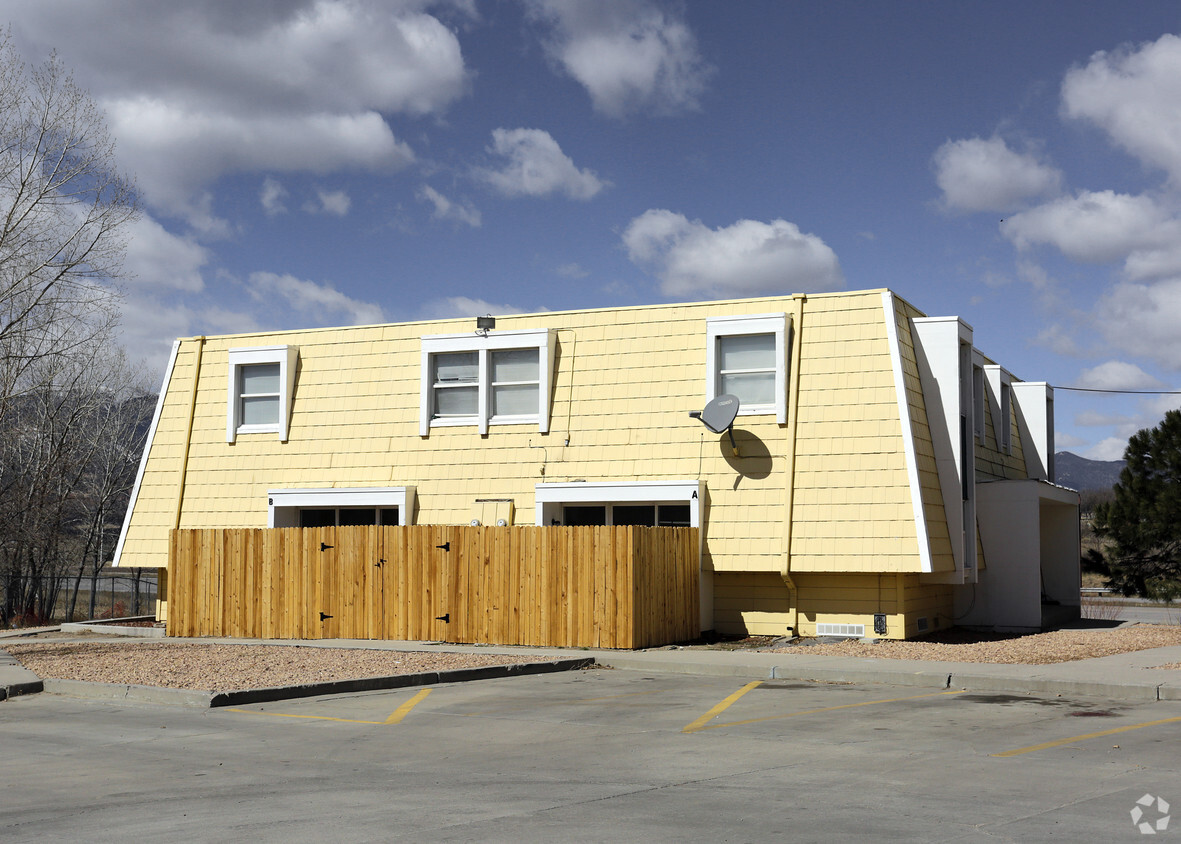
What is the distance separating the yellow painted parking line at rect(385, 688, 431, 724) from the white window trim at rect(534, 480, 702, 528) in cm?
729

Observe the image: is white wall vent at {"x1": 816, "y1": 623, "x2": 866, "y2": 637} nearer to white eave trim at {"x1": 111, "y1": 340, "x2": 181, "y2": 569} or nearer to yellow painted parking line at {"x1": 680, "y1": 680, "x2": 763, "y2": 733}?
yellow painted parking line at {"x1": 680, "y1": 680, "x2": 763, "y2": 733}

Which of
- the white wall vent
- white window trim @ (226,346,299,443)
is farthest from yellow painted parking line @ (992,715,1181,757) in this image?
white window trim @ (226,346,299,443)

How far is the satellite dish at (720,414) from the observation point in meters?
19.5

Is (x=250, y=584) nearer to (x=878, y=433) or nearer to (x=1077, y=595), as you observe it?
(x=878, y=433)

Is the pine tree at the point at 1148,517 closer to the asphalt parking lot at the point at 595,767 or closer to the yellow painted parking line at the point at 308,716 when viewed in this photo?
the asphalt parking lot at the point at 595,767

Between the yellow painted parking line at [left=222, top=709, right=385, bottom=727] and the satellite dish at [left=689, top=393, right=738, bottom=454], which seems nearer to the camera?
the yellow painted parking line at [left=222, top=709, right=385, bottom=727]

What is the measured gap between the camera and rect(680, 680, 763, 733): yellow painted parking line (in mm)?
10891

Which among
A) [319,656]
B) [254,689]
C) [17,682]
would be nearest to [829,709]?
[254,689]

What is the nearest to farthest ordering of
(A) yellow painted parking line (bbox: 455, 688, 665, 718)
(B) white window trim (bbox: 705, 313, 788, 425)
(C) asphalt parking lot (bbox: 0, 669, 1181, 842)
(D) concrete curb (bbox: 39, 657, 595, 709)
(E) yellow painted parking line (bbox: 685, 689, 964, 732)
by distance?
1. (C) asphalt parking lot (bbox: 0, 669, 1181, 842)
2. (E) yellow painted parking line (bbox: 685, 689, 964, 732)
3. (A) yellow painted parking line (bbox: 455, 688, 665, 718)
4. (D) concrete curb (bbox: 39, 657, 595, 709)
5. (B) white window trim (bbox: 705, 313, 788, 425)

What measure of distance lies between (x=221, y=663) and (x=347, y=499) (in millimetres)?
6686

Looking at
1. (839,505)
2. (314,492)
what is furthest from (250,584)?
(839,505)

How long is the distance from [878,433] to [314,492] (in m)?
11.2

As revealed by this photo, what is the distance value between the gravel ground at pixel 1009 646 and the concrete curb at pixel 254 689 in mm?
5277

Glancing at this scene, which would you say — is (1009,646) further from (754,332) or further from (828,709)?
(828,709)
